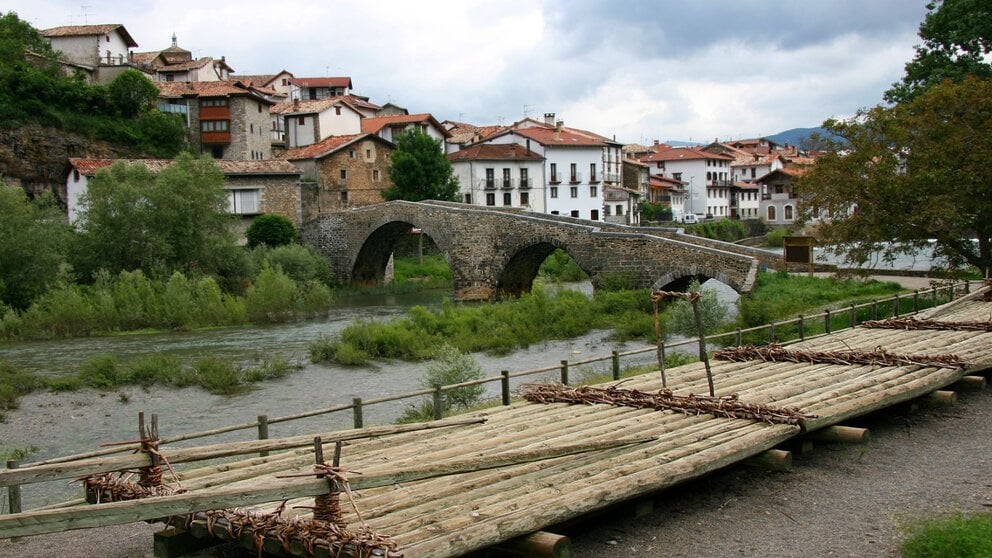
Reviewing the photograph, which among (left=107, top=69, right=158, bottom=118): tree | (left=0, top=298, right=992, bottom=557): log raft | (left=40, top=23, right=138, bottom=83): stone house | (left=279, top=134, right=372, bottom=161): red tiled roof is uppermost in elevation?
(left=40, top=23, right=138, bottom=83): stone house

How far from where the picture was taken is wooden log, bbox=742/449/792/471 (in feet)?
30.7

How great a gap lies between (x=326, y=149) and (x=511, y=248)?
19.1 metres

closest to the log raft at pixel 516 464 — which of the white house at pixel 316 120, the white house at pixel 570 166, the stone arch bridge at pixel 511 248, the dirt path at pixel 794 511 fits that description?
the dirt path at pixel 794 511

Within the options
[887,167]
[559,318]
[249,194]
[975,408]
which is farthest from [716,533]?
[249,194]

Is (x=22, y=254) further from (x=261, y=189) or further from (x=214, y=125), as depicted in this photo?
(x=214, y=125)

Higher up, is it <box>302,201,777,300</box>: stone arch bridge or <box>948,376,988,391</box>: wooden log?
<box>302,201,777,300</box>: stone arch bridge

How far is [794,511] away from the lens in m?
8.73

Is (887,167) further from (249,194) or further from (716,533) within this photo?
(249,194)

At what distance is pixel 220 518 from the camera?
7031 millimetres

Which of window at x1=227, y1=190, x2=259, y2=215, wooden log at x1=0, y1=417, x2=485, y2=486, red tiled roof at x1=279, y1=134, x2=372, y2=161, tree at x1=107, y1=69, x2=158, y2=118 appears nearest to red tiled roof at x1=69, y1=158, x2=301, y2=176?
window at x1=227, y1=190, x2=259, y2=215

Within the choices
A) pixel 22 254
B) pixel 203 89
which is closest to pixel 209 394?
pixel 22 254

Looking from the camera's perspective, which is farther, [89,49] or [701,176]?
[701,176]

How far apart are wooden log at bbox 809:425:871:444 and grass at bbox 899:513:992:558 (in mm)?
2275

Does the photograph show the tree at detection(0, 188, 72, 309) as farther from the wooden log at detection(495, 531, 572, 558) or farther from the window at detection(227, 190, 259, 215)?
the wooden log at detection(495, 531, 572, 558)
